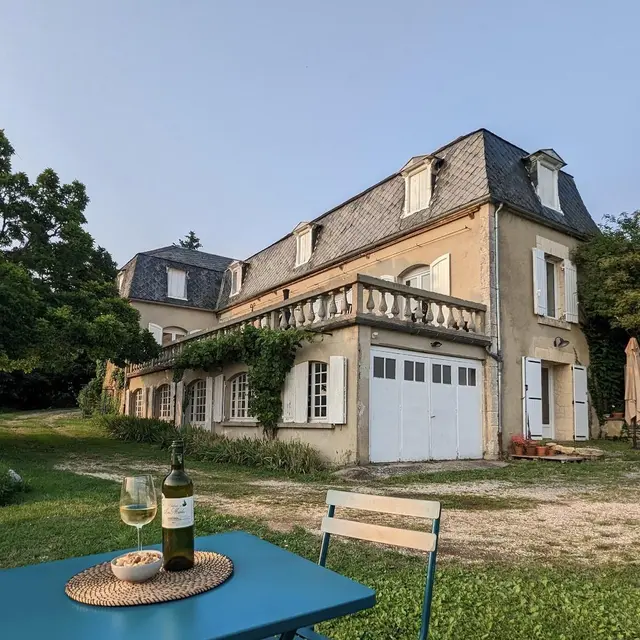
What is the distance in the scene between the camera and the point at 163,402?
18.5m

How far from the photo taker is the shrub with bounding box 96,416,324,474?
32.1ft

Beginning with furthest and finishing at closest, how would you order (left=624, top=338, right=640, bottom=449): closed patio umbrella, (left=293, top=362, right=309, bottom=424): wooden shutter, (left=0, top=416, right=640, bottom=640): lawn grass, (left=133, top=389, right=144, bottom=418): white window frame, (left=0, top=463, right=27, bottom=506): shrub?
(left=133, top=389, right=144, bottom=418): white window frame → (left=624, top=338, right=640, bottom=449): closed patio umbrella → (left=293, top=362, right=309, bottom=424): wooden shutter → (left=0, top=463, right=27, bottom=506): shrub → (left=0, top=416, right=640, bottom=640): lawn grass

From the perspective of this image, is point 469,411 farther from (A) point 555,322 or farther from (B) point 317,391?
(A) point 555,322

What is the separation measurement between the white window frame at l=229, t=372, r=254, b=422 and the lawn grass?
22.7 ft

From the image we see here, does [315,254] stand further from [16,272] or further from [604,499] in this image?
[604,499]

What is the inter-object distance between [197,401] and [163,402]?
3314 millimetres

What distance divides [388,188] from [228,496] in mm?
10704

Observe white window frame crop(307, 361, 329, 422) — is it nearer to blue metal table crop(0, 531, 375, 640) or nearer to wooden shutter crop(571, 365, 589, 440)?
wooden shutter crop(571, 365, 589, 440)

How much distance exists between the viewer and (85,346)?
12.2 m

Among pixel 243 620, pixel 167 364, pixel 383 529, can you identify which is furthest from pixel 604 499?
pixel 167 364

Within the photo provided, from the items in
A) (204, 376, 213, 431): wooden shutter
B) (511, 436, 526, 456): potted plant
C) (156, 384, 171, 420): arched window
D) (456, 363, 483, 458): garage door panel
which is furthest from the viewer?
(156, 384, 171, 420): arched window

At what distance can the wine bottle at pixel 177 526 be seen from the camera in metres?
1.61

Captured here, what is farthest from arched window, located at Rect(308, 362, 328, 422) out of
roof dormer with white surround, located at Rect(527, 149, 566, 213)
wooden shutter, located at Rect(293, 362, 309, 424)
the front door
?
roof dormer with white surround, located at Rect(527, 149, 566, 213)

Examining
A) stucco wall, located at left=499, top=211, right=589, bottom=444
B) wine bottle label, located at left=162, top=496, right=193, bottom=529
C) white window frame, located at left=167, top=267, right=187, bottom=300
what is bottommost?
wine bottle label, located at left=162, top=496, right=193, bottom=529
